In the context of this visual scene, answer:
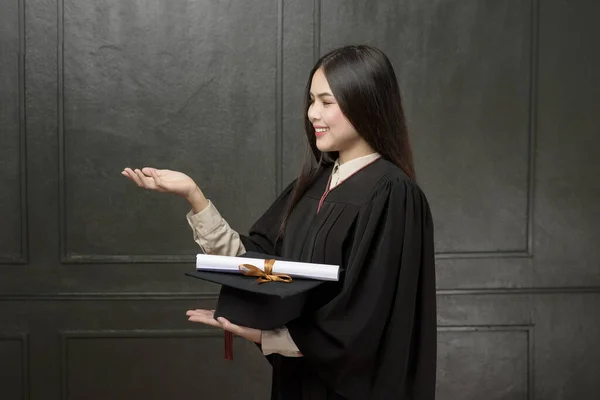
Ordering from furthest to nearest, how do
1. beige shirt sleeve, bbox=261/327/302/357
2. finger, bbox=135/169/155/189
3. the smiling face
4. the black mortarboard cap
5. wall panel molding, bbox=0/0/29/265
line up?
wall panel molding, bbox=0/0/29/265
finger, bbox=135/169/155/189
the smiling face
beige shirt sleeve, bbox=261/327/302/357
the black mortarboard cap

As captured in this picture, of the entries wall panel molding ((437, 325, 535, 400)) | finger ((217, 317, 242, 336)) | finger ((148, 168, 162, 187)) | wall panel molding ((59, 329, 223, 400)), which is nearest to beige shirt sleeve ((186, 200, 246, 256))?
finger ((148, 168, 162, 187))

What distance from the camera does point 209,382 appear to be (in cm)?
392

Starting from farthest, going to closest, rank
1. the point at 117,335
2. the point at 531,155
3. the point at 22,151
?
the point at 531,155
the point at 117,335
the point at 22,151

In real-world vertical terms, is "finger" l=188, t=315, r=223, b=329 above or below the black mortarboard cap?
below

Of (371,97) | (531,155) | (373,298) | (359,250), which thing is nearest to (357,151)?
(371,97)

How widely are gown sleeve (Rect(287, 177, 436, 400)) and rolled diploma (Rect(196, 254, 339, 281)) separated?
0.08 metres

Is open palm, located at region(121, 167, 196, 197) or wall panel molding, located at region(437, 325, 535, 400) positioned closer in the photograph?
open palm, located at region(121, 167, 196, 197)

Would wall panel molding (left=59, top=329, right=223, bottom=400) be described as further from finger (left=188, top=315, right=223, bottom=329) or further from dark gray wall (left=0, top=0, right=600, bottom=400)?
finger (left=188, top=315, right=223, bottom=329)

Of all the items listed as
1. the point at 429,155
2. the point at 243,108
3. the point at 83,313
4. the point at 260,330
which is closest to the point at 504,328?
the point at 429,155

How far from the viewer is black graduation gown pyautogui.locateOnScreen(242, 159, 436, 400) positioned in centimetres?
175

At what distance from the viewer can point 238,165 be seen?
388 centimetres

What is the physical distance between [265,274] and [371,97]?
56cm

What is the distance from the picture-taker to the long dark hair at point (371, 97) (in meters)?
1.88

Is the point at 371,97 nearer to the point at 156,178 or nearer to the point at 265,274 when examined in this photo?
the point at 265,274
